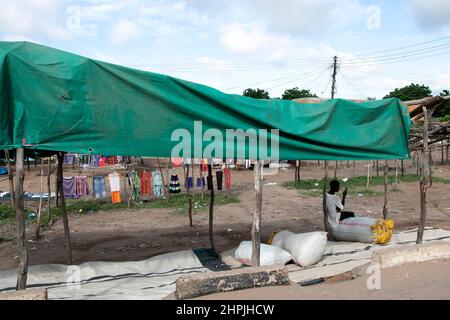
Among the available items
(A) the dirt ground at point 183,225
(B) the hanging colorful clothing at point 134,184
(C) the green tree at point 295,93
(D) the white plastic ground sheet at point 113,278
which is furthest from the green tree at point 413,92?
(D) the white plastic ground sheet at point 113,278

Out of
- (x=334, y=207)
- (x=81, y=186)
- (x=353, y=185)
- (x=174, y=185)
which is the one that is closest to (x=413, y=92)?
(x=353, y=185)

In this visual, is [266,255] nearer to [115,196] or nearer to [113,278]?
[113,278]

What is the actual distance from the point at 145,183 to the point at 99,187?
1738 mm

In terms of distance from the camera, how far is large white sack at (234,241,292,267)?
17.0ft

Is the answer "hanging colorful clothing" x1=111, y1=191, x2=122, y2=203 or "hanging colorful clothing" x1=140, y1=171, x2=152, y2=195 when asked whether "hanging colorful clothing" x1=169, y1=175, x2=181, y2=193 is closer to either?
"hanging colorful clothing" x1=140, y1=171, x2=152, y2=195

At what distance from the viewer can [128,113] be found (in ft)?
12.3

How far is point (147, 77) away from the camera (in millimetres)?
3838

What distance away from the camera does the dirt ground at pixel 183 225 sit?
24.3 feet

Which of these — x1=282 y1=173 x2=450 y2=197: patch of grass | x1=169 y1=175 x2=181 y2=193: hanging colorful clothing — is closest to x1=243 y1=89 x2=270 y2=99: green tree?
x1=282 y1=173 x2=450 y2=197: patch of grass

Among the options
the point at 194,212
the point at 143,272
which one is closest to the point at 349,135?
the point at 143,272

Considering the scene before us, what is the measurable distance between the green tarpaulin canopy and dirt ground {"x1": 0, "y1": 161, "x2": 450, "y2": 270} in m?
3.61

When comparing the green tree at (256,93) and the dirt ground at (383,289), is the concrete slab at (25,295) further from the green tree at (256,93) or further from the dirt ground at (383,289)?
the green tree at (256,93)

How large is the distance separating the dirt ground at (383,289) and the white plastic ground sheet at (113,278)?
2.15 ft

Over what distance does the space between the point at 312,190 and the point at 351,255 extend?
10.3 m
